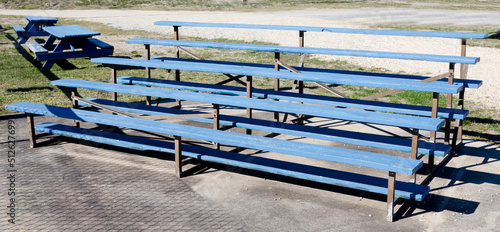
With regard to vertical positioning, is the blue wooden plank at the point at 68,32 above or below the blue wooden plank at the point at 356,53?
above

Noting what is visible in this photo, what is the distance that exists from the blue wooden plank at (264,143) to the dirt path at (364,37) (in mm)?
4526

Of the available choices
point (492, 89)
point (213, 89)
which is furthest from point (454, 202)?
point (492, 89)

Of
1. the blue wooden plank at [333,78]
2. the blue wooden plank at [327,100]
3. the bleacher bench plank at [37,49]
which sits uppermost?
the blue wooden plank at [333,78]

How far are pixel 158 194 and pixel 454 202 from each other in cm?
266

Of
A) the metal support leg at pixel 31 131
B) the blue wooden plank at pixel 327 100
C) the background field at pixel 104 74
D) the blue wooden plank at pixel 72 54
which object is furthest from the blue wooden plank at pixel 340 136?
the blue wooden plank at pixel 72 54

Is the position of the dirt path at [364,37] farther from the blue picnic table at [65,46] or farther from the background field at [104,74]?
the blue picnic table at [65,46]

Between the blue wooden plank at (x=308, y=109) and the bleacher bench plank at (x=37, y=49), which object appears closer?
the blue wooden plank at (x=308, y=109)

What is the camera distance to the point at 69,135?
6.03m

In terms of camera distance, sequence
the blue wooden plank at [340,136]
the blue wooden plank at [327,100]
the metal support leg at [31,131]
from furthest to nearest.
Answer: the metal support leg at [31,131], the blue wooden plank at [327,100], the blue wooden plank at [340,136]

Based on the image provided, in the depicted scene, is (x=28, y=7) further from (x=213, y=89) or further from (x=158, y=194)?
(x=158, y=194)

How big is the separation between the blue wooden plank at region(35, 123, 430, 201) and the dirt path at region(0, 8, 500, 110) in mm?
4283

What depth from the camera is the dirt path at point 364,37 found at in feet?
35.1

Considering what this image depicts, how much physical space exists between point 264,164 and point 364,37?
10.9 meters

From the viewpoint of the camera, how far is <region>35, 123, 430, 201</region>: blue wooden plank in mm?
4484
